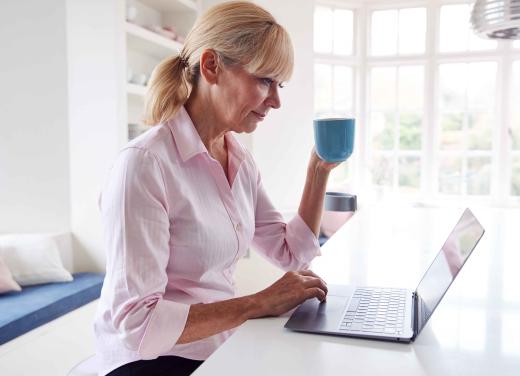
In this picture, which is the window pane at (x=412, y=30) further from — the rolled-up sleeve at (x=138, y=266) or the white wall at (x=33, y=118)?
the rolled-up sleeve at (x=138, y=266)

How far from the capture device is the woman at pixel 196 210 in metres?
1.01

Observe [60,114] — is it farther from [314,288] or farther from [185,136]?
[314,288]

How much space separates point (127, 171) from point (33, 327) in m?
1.60

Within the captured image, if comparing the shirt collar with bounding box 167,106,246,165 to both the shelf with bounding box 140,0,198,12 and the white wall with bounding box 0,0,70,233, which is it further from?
the shelf with bounding box 140,0,198,12

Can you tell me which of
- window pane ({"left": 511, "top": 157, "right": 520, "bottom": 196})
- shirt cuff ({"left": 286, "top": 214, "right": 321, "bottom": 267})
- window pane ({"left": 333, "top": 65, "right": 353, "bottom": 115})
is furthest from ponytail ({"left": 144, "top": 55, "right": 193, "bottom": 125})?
window pane ({"left": 511, "top": 157, "right": 520, "bottom": 196})

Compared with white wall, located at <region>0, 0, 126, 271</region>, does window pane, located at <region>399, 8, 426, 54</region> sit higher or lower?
higher

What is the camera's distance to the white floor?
219 cm

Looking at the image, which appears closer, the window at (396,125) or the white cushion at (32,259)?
the white cushion at (32,259)

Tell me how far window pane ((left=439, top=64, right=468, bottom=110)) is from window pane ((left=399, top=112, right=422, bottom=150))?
0.30 meters

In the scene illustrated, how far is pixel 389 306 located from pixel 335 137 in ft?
1.48

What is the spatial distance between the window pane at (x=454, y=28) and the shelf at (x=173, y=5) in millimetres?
2604

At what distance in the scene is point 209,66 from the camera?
1237 mm

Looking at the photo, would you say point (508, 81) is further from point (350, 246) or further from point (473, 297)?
point (473, 297)

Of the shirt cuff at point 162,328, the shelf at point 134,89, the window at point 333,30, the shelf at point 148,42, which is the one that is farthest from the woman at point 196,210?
the window at point 333,30
